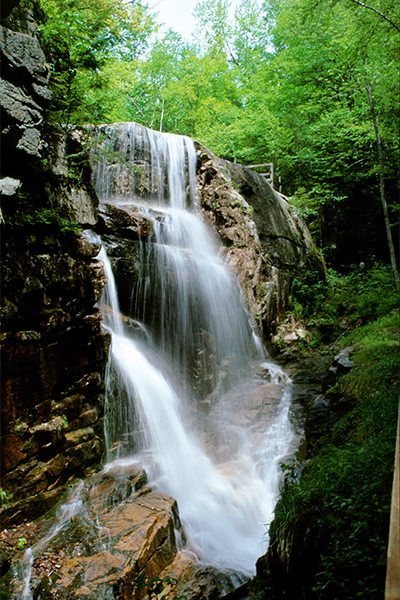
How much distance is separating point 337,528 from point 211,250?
8864 mm

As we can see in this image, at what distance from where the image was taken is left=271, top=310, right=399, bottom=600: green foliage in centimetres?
234

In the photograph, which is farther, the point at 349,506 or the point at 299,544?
the point at 299,544

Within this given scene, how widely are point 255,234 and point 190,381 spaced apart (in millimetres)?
6170

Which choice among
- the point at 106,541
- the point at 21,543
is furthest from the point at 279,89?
the point at 21,543

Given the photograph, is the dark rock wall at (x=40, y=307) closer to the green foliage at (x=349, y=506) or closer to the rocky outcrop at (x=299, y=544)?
the rocky outcrop at (x=299, y=544)

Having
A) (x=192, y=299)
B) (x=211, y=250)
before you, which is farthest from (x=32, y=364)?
(x=211, y=250)

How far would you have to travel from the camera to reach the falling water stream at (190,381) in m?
5.38

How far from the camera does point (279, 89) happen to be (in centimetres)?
1639

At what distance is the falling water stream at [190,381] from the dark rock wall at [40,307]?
622mm

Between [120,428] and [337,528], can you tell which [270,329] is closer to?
[120,428]

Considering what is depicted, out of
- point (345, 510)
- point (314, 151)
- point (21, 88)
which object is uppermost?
point (314, 151)

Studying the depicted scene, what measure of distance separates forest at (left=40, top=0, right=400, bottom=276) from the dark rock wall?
1.20 m

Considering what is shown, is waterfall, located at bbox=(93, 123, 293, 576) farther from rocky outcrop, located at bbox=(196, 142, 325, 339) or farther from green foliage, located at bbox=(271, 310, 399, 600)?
green foliage, located at bbox=(271, 310, 399, 600)

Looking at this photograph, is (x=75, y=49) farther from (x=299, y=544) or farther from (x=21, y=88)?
(x=299, y=544)
